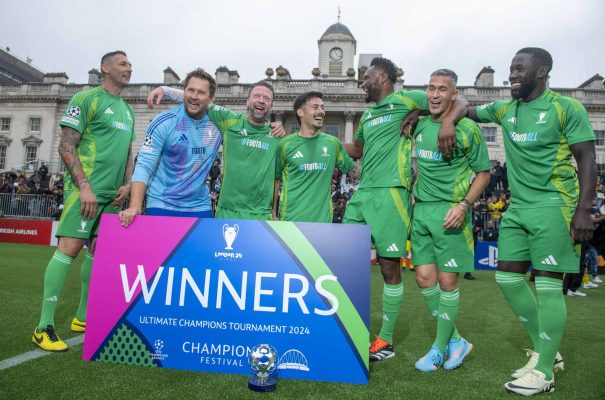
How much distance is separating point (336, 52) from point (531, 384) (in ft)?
156

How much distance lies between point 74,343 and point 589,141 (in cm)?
445

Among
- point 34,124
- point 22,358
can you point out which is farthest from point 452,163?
point 34,124

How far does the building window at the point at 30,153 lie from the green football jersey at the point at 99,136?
1605 inches

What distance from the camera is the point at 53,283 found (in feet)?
11.5

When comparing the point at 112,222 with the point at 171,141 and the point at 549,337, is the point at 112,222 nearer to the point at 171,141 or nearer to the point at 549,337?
the point at 171,141

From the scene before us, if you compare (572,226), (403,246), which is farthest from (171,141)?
(572,226)

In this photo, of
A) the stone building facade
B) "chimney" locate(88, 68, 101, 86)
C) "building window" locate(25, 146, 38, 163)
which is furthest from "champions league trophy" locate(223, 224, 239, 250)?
"chimney" locate(88, 68, 101, 86)

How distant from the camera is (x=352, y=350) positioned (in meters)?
2.78

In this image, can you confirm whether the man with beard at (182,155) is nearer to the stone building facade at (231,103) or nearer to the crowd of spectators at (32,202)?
the crowd of spectators at (32,202)

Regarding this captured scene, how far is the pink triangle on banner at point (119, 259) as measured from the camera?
2.99m

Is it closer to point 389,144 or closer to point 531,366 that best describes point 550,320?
point 531,366

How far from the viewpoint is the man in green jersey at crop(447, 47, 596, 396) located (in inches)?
114

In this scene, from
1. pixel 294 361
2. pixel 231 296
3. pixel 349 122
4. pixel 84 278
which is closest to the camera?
pixel 294 361

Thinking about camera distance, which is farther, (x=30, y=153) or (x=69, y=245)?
(x=30, y=153)
